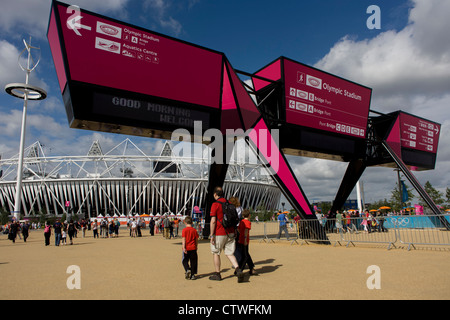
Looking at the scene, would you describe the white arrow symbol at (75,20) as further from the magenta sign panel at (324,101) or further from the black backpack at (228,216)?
the magenta sign panel at (324,101)

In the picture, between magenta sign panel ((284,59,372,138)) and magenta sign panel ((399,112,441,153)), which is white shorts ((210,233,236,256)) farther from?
magenta sign panel ((399,112,441,153))

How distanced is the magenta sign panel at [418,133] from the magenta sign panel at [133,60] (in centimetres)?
1618

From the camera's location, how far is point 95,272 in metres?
7.34

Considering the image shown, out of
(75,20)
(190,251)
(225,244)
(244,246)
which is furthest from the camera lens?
(75,20)

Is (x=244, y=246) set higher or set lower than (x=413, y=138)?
lower

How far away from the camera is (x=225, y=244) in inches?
246

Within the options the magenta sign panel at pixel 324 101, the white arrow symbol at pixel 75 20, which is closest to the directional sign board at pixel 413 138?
the magenta sign panel at pixel 324 101

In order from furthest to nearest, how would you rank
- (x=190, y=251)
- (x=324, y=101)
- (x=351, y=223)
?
(x=351, y=223), (x=324, y=101), (x=190, y=251)

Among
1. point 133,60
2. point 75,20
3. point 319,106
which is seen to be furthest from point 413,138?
point 75,20

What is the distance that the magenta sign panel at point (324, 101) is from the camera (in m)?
16.5

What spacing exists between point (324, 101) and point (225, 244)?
14.0 metres

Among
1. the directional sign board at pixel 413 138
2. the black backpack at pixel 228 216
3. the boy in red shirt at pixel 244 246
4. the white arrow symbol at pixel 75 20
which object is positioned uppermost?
the white arrow symbol at pixel 75 20

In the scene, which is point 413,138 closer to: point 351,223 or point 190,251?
point 351,223
